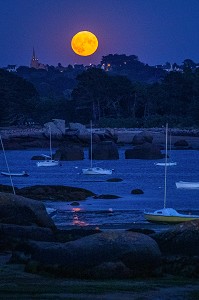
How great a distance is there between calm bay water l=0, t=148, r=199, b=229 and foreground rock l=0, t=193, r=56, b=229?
774cm

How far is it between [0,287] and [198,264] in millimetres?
4201

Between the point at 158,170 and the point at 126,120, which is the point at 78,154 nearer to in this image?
the point at 158,170

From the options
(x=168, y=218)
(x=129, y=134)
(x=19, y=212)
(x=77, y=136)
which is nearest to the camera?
(x=19, y=212)

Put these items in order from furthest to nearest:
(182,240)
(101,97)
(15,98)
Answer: (15,98)
(101,97)
(182,240)

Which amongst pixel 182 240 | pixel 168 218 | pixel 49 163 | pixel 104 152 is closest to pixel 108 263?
pixel 182 240

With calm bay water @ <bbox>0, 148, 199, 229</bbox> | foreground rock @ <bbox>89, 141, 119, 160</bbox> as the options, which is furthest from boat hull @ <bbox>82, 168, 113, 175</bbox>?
foreground rock @ <bbox>89, 141, 119, 160</bbox>

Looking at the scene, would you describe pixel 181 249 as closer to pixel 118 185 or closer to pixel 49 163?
pixel 118 185

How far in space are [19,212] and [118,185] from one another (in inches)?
1578

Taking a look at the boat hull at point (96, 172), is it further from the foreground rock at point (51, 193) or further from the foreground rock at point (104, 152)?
the foreground rock at point (51, 193)

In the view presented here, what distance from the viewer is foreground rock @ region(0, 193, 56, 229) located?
71.7ft

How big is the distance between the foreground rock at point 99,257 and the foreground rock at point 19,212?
496 centimetres

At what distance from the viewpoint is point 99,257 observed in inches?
653

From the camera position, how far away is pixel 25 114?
155 meters

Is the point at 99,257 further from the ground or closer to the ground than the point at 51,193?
further from the ground
